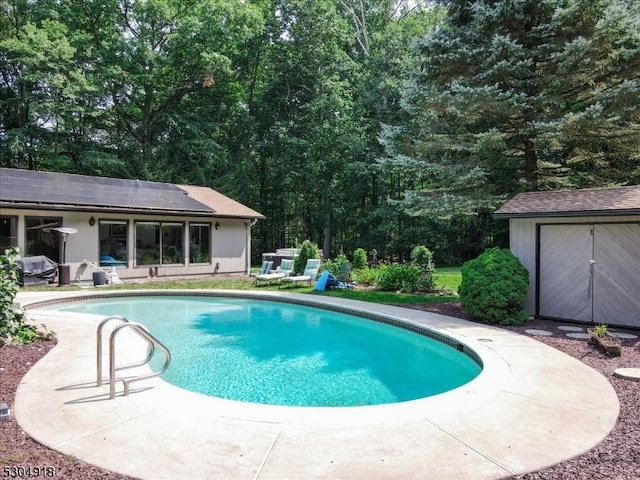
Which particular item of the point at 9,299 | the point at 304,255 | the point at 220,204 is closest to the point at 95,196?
the point at 220,204

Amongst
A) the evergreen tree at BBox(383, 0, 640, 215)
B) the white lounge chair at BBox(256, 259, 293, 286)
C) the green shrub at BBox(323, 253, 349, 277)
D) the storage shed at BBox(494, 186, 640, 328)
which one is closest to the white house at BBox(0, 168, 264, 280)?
the white lounge chair at BBox(256, 259, 293, 286)

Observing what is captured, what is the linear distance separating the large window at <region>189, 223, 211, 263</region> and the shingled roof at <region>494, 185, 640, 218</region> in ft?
37.4

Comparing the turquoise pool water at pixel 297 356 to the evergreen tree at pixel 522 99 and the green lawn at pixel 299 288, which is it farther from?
the evergreen tree at pixel 522 99

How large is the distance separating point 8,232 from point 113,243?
293cm

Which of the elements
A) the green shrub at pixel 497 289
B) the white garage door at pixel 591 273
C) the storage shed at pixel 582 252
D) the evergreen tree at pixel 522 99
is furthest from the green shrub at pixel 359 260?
the white garage door at pixel 591 273

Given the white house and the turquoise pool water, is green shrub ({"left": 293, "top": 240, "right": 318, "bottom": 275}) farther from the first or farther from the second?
the turquoise pool water

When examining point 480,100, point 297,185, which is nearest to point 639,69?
point 480,100

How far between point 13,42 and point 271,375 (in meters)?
22.2

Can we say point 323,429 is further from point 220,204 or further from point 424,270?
point 220,204

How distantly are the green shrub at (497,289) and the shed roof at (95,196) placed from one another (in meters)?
10.8

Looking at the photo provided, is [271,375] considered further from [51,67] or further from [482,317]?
[51,67]

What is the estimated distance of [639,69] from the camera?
1023 cm

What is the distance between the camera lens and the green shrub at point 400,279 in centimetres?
1236

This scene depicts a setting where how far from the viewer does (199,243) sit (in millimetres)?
16891
